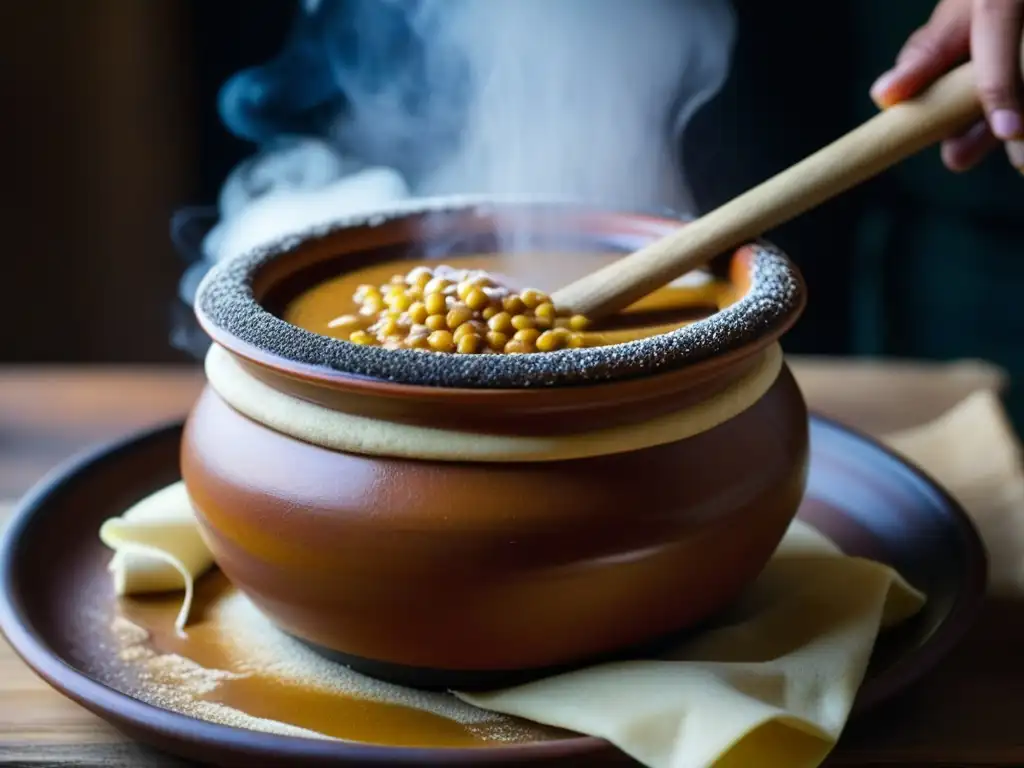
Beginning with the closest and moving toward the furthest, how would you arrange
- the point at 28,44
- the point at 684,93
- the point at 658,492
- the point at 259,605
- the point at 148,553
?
the point at 658,492 < the point at 259,605 < the point at 148,553 < the point at 684,93 < the point at 28,44

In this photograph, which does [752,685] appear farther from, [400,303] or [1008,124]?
[1008,124]

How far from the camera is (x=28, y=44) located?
8.20 ft

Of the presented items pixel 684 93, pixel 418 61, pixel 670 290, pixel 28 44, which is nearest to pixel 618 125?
pixel 684 93

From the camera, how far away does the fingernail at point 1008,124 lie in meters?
0.97

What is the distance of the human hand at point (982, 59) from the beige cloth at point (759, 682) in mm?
399

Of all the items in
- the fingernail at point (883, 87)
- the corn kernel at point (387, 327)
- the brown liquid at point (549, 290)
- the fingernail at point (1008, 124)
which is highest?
the fingernail at point (883, 87)

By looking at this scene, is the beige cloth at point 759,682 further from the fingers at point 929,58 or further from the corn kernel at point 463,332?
the fingers at point 929,58

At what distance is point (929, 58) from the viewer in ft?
3.46

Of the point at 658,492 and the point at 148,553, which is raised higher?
the point at 658,492

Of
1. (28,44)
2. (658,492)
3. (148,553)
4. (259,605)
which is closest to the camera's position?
(658,492)

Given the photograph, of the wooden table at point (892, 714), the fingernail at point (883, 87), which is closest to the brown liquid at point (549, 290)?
the fingernail at point (883, 87)

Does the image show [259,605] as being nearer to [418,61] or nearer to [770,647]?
[770,647]

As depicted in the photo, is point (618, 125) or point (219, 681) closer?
point (219, 681)

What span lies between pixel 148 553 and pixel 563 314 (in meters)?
0.43
